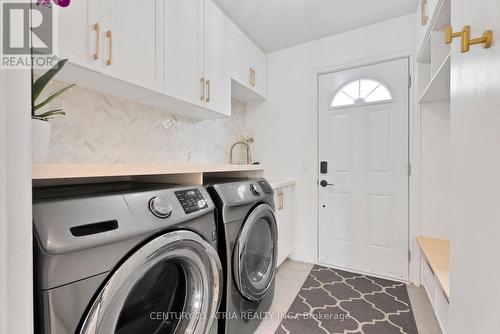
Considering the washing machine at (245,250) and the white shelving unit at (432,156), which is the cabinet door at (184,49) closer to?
the washing machine at (245,250)

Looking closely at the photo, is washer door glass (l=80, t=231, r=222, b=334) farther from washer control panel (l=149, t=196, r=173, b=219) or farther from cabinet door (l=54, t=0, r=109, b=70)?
cabinet door (l=54, t=0, r=109, b=70)

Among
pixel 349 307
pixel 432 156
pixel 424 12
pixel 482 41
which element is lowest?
pixel 349 307

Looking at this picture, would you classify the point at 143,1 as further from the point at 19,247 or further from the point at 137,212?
the point at 19,247

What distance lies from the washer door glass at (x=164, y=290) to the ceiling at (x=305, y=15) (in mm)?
2037

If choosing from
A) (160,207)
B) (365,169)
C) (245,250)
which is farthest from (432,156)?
(160,207)

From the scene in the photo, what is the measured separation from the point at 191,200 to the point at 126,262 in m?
0.37

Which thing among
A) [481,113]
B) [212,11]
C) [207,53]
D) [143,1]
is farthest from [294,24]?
[481,113]

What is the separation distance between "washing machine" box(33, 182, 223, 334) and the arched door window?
6.49 ft

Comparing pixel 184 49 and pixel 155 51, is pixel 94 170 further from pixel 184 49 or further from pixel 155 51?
pixel 184 49

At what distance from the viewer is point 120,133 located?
1618 millimetres

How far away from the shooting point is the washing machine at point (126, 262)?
0.60m

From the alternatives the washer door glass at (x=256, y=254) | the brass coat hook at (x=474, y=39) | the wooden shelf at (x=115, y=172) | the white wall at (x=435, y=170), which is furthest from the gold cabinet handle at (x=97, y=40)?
the white wall at (x=435, y=170)

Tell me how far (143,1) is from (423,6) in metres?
2.08

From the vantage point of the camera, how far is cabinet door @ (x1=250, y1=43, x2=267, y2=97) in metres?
2.58
